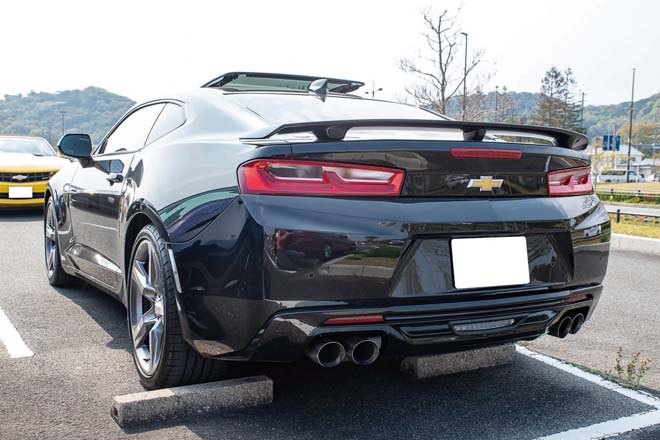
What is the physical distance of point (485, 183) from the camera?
2.46 metres

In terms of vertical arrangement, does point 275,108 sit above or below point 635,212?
above

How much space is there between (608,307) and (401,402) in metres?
2.73

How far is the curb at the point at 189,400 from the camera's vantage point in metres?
2.48

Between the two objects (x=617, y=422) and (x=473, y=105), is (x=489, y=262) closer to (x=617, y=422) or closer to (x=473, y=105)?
(x=617, y=422)

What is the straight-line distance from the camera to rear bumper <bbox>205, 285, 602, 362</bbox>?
2184mm

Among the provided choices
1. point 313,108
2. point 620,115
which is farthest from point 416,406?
point 620,115

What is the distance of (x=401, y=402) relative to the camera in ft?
9.32

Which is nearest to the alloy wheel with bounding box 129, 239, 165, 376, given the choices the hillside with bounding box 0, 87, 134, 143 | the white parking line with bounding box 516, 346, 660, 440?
the white parking line with bounding box 516, 346, 660, 440

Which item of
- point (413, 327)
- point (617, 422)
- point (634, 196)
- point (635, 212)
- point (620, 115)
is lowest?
point (634, 196)

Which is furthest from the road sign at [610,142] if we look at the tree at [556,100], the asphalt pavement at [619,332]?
the asphalt pavement at [619,332]

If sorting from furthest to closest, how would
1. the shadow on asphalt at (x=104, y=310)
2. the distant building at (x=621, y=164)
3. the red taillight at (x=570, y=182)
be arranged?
the distant building at (x=621, y=164) < the shadow on asphalt at (x=104, y=310) < the red taillight at (x=570, y=182)

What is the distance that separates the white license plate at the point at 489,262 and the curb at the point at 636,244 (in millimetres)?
Result: 6371

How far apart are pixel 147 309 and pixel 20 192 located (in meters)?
8.74

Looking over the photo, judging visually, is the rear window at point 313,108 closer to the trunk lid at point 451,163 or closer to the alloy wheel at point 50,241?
the trunk lid at point 451,163
